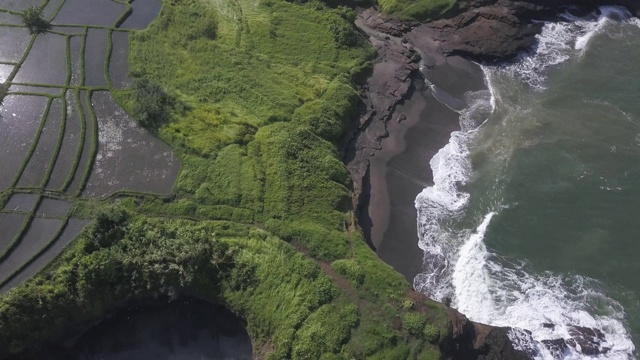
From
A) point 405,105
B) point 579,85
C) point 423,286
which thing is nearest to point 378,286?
point 423,286

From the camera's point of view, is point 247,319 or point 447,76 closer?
point 247,319

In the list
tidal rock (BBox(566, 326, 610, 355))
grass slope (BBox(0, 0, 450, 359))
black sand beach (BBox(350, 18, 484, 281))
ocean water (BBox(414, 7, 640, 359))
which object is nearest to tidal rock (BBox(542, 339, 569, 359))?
ocean water (BBox(414, 7, 640, 359))

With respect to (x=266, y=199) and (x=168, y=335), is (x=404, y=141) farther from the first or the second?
(x=168, y=335)

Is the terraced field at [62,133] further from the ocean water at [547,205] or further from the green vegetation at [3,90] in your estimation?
the ocean water at [547,205]

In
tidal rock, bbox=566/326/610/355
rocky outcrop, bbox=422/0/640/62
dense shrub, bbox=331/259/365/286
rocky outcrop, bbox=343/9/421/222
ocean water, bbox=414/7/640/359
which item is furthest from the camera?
rocky outcrop, bbox=422/0/640/62

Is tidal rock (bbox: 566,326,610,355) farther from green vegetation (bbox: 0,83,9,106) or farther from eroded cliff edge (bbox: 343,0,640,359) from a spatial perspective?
green vegetation (bbox: 0,83,9,106)

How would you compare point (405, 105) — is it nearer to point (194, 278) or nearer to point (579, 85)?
point (579, 85)
